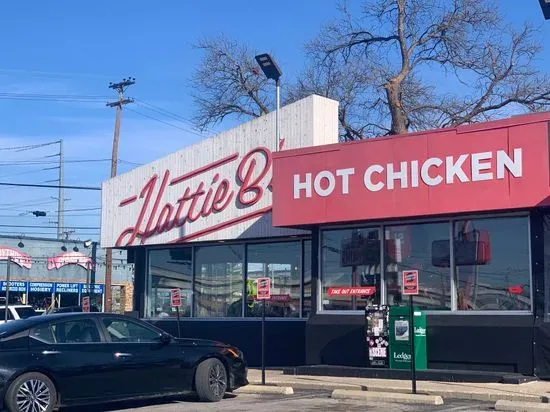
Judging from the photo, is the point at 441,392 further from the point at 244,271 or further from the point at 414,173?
the point at 244,271

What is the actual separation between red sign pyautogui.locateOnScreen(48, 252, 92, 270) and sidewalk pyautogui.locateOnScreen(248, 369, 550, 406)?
34.8m

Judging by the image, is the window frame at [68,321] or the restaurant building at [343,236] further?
the restaurant building at [343,236]

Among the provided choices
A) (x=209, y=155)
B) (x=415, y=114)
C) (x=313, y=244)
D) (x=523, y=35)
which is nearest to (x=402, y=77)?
(x=415, y=114)

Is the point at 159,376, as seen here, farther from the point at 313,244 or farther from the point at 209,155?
the point at 209,155

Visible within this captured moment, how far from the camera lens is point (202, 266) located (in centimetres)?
2284

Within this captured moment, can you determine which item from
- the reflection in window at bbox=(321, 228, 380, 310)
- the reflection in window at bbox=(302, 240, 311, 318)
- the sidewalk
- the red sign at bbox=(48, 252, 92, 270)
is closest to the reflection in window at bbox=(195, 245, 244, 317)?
the reflection in window at bbox=(302, 240, 311, 318)

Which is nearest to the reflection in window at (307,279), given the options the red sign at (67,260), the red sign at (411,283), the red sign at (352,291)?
the red sign at (352,291)

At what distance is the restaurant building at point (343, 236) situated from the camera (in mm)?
15688

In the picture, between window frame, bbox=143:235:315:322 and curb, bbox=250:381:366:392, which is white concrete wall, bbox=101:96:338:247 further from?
curb, bbox=250:381:366:392

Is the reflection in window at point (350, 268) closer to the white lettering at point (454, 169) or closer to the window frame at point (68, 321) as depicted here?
the white lettering at point (454, 169)

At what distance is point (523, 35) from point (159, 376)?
2662 centimetres

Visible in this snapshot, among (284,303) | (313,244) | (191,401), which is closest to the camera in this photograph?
(191,401)

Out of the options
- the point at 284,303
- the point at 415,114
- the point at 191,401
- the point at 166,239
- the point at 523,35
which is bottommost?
the point at 191,401

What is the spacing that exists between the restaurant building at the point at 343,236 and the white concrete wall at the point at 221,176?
38mm
